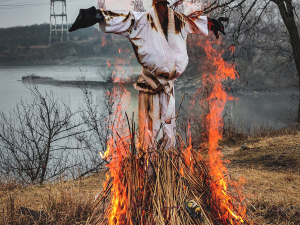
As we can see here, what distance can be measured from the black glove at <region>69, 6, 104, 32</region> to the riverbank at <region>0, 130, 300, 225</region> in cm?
186

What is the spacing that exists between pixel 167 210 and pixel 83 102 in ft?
23.8

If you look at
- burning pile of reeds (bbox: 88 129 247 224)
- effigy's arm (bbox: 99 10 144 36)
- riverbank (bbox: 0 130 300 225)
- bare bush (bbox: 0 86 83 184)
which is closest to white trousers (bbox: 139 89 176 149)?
burning pile of reeds (bbox: 88 129 247 224)

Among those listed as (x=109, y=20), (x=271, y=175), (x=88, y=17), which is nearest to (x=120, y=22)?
(x=109, y=20)

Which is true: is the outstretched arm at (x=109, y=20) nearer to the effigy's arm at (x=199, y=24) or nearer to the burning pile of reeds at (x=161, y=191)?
the effigy's arm at (x=199, y=24)

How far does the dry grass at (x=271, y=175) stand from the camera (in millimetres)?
2904

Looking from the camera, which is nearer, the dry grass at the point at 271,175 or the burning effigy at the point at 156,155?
the burning effigy at the point at 156,155

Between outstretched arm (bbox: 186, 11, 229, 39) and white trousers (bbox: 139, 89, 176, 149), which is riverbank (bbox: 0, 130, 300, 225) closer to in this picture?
white trousers (bbox: 139, 89, 176, 149)

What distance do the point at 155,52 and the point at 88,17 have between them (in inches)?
21.6

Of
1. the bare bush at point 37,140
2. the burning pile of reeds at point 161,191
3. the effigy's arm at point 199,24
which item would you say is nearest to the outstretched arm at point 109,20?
the effigy's arm at point 199,24

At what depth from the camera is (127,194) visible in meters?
2.00

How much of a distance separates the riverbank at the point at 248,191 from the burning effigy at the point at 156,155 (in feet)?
1.64

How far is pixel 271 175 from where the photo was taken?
4840 mm

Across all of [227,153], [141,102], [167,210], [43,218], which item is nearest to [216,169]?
[167,210]

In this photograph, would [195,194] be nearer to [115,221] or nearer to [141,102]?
[115,221]
